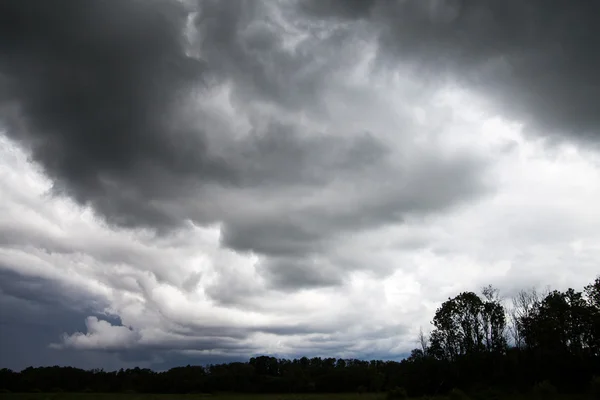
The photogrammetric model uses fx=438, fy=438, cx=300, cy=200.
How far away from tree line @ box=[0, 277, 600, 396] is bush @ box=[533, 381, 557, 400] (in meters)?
4.78

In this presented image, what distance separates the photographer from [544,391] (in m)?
58.0

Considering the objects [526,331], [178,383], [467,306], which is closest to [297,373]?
[178,383]

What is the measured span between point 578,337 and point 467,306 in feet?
70.9

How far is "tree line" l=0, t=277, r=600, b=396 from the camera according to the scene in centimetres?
6950

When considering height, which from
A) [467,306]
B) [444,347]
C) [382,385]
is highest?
[467,306]

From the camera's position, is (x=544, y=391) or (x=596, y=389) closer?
(x=596, y=389)

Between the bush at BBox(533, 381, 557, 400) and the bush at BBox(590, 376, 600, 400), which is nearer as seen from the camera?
the bush at BBox(590, 376, 600, 400)

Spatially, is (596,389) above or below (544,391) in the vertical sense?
above

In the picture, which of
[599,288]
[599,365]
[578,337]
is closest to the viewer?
[599,365]

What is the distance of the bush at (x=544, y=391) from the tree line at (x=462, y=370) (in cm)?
478

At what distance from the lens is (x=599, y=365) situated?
65.9 m

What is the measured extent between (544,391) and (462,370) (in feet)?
64.5

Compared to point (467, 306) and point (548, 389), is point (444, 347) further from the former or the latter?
point (548, 389)

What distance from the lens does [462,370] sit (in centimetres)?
7675
